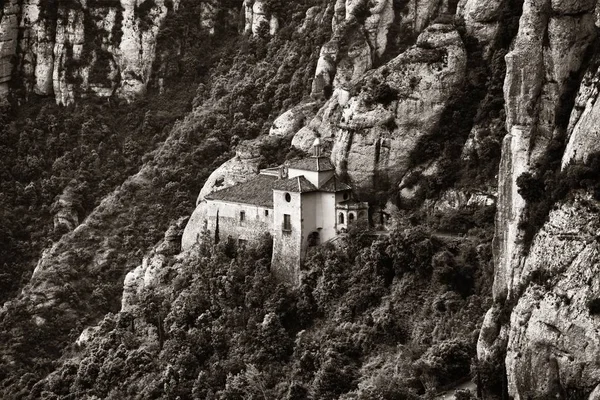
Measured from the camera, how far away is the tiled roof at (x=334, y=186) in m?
111

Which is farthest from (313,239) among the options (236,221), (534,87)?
(534,87)

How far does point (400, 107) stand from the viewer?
368 feet

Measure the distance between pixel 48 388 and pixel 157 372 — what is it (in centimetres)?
1160

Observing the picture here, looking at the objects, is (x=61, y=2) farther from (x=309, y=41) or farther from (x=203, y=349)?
(x=203, y=349)

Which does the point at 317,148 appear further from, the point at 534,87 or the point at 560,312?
the point at 560,312

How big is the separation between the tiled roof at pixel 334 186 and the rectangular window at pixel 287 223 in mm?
3216

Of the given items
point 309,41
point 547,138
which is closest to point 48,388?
point 309,41

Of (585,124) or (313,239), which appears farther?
(313,239)

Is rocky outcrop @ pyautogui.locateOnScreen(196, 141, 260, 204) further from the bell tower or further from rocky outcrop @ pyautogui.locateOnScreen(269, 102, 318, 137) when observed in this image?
the bell tower

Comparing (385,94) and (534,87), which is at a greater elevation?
(385,94)

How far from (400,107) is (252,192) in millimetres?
12712

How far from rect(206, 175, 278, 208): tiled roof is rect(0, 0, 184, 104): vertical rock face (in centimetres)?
3920

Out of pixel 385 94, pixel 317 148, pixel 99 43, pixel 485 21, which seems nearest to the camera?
pixel 385 94

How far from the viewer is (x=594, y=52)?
9225cm
